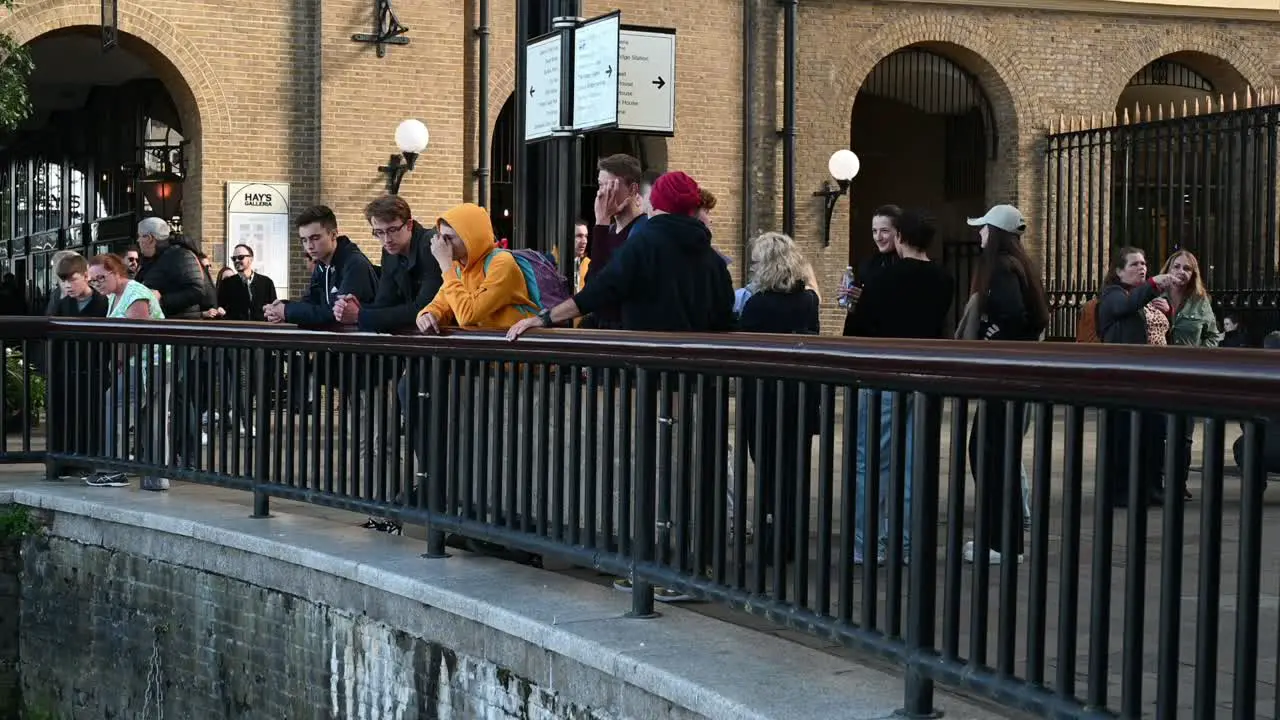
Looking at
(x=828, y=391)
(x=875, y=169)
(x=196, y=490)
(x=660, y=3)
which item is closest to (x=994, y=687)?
(x=828, y=391)

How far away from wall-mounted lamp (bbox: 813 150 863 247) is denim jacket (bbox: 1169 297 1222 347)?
29.3ft

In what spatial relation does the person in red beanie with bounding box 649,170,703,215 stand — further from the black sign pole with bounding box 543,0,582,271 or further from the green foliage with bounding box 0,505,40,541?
the green foliage with bounding box 0,505,40,541

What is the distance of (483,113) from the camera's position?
19.8 meters

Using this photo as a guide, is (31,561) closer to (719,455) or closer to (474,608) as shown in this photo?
(474,608)

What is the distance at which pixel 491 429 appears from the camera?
664 centimetres

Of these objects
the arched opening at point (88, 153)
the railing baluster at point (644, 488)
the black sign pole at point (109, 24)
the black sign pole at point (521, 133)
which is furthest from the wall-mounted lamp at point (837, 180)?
the railing baluster at point (644, 488)

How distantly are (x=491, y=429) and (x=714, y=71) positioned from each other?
15065 mm

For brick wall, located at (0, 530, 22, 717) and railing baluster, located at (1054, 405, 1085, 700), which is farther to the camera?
brick wall, located at (0, 530, 22, 717)

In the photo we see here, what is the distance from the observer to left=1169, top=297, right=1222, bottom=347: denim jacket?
11.4m

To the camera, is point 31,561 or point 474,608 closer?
point 474,608

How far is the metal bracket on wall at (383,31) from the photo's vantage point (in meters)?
19.0

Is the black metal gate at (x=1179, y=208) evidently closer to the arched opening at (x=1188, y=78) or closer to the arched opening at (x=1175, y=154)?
the arched opening at (x=1175, y=154)

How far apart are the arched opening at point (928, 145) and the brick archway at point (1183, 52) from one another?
1744 mm

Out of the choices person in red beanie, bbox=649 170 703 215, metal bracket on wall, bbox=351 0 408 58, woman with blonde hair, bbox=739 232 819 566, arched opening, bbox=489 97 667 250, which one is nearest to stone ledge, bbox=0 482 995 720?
woman with blonde hair, bbox=739 232 819 566
